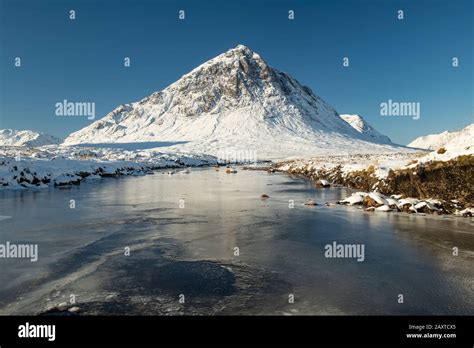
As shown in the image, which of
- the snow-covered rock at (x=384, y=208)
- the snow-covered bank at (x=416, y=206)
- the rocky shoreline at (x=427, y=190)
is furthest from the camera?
the snow-covered rock at (x=384, y=208)

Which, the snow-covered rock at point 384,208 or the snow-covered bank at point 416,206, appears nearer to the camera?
the snow-covered bank at point 416,206

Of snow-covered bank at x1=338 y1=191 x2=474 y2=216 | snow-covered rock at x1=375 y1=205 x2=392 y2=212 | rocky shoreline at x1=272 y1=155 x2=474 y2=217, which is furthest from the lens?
snow-covered rock at x1=375 y1=205 x2=392 y2=212

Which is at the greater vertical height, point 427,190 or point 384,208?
point 427,190

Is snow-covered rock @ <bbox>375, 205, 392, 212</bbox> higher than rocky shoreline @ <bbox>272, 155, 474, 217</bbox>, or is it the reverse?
rocky shoreline @ <bbox>272, 155, 474, 217</bbox>

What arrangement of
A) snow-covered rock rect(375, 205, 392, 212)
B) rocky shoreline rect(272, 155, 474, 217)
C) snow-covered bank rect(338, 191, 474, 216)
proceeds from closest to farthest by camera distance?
snow-covered bank rect(338, 191, 474, 216) → rocky shoreline rect(272, 155, 474, 217) → snow-covered rock rect(375, 205, 392, 212)

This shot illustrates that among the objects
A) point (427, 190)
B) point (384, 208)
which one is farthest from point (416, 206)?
point (427, 190)

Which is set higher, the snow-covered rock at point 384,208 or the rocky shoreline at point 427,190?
the rocky shoreline at point 427,190

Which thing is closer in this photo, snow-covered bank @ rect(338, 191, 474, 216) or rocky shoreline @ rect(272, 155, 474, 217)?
snow-covered bank @ rect(338, 191, 474, 216)

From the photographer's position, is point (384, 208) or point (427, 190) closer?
point (384, 208)

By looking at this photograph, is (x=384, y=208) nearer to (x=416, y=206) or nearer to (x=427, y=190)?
(x=416, y=206)
